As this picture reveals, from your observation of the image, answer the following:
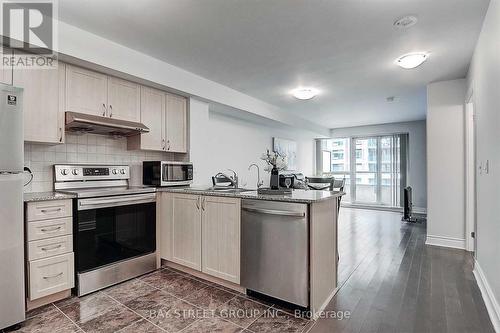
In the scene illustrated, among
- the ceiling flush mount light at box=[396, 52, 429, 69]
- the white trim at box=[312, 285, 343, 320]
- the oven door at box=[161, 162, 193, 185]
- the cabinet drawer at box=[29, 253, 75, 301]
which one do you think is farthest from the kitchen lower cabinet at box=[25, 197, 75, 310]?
the ceiling flush mount light at box=[396, 52, 429, 69]

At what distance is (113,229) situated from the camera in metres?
2.61

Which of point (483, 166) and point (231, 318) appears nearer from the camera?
point (231, 318)

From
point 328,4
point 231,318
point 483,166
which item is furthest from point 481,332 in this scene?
point 328,4

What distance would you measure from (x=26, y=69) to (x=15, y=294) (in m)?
1.90

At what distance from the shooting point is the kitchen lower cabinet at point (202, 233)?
7.94 feet

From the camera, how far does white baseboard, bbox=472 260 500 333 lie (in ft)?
6.21

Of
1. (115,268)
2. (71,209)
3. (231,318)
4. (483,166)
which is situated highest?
(483,166)

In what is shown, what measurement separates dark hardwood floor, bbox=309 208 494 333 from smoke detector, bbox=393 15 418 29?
2.50 metres

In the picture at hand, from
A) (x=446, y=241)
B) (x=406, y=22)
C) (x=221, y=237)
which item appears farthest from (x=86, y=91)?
(x=446, y=241)

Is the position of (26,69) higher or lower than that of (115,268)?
higher

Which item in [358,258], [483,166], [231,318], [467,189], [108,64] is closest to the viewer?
[231,318]

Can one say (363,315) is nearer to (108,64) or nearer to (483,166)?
(483,166)

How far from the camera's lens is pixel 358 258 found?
335 cm

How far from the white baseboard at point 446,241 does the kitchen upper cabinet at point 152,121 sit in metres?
4.21
